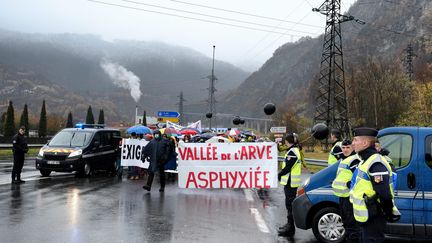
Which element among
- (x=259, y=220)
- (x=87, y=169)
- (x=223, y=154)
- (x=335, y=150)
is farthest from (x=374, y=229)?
(x=87, y=169)

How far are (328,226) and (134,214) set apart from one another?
13.6 feet

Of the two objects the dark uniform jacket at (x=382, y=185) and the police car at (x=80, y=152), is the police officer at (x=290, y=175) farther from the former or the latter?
the police car at (x=80, y=152)

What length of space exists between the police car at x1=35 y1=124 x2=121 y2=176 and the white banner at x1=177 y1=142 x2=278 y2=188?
200 inches

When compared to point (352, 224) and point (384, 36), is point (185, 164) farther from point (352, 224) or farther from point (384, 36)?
point (384, 36)

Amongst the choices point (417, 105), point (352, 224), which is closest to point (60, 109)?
point (417, 105)

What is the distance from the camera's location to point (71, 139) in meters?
17.9

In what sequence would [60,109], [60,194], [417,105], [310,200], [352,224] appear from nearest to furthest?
[352,224], [310,200], [60,194], [417,105], [60,109]

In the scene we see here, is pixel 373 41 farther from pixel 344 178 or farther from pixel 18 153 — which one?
pixel 344 178

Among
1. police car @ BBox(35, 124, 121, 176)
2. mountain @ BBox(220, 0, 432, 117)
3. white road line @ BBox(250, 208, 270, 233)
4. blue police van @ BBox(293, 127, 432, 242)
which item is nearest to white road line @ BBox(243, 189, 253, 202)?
white road line @ BBox(250, 208, 270, 233)

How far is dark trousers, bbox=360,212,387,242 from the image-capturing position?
4.74 metres

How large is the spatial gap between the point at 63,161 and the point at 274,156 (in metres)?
7.71

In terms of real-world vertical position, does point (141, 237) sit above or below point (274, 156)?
below

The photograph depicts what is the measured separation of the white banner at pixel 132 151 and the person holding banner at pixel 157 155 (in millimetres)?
4110

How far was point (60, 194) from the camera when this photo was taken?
41.0 ft
